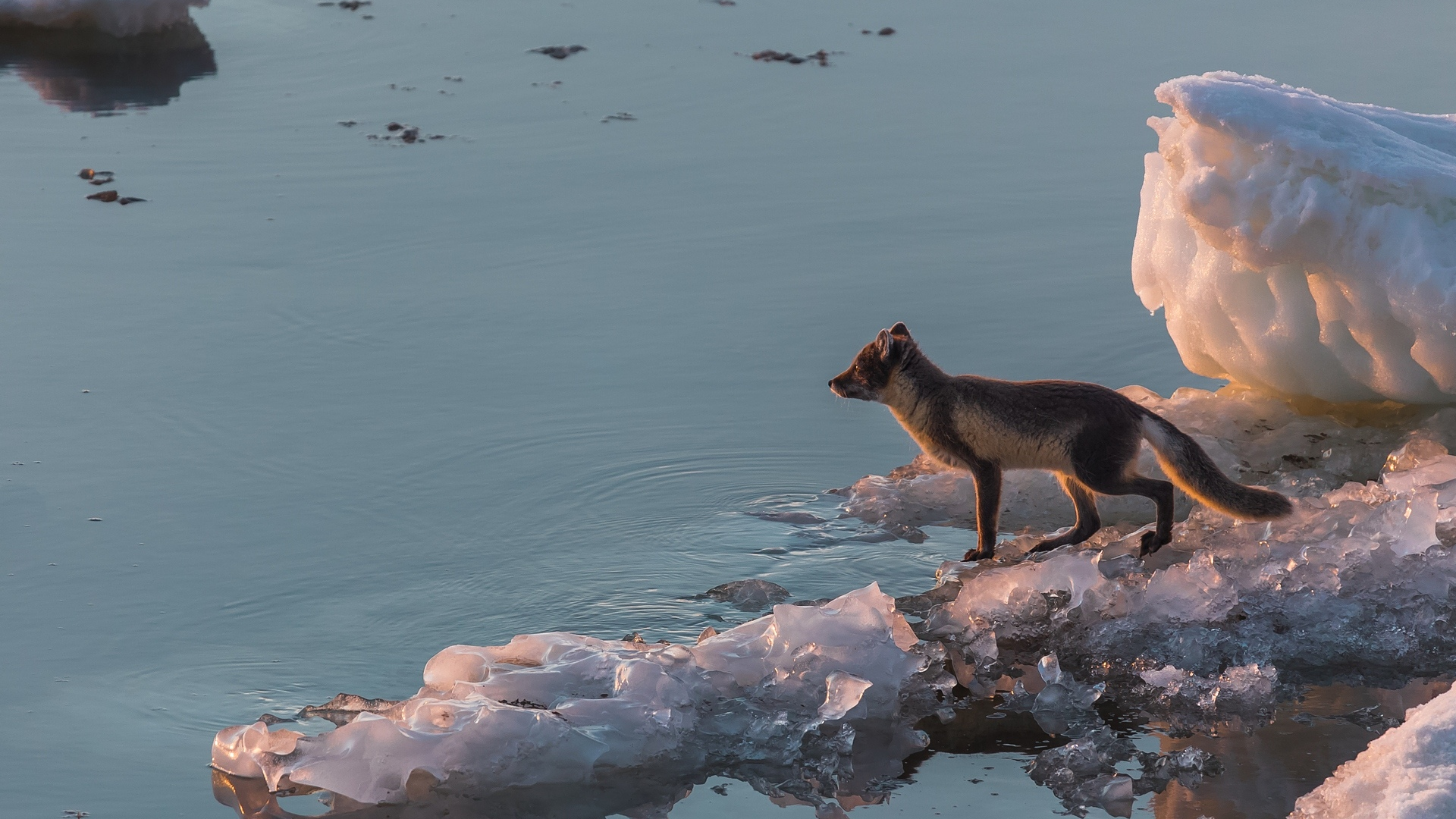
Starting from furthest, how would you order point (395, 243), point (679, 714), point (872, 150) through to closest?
1. point (872, 150)
2. point (395, 243)
3. point (679, 714)

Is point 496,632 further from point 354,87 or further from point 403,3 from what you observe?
point 403,3

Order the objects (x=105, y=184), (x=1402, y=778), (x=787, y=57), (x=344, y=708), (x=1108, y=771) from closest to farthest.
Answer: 1. (x=1402, y=778)
2. (x=1108, y=771)
3. (x=344, y=708)
4. (x=105, y=184)
5. (x=787, y=57)

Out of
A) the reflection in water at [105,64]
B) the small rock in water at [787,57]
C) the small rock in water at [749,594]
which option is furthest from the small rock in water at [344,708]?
the small rock in water at [787,57]

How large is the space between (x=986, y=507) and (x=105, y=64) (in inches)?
381

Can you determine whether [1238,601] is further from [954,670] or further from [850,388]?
[850,388]

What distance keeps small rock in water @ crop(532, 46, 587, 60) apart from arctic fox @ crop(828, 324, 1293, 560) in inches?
276

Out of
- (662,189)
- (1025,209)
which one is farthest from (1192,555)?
(662,189)

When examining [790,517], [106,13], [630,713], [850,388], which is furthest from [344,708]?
[106,13]

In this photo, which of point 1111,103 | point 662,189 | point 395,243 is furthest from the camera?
point 1111,103

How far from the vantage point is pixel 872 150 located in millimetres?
10688

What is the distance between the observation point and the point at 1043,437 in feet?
19.5

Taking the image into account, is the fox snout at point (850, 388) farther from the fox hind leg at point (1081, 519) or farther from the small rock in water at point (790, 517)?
the fox hind leg at point (1081, 519)

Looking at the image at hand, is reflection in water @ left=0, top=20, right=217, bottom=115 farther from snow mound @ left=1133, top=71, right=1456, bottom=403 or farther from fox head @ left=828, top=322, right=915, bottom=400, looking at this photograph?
snow mound @ left=1133, top=71, right=1456, bottom=403

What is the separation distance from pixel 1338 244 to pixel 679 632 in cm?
308
